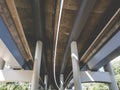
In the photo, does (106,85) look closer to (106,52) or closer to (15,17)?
(106,52)

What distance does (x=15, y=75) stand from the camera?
17.4 metres

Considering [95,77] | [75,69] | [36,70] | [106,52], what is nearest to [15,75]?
[36,70]

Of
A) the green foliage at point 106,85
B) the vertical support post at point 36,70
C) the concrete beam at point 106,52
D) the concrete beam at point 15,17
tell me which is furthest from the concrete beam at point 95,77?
the green foliage at point 106,85

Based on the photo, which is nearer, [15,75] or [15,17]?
[15,17]

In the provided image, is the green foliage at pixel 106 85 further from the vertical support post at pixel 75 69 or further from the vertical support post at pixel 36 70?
the vertical support post at pixel 36 70

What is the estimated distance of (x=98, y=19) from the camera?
1211 centimetres

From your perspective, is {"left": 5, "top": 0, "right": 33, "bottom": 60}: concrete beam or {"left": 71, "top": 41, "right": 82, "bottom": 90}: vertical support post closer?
{"left": 5, "top": 0, "right": 33, "bottom": 60}: concrete beam

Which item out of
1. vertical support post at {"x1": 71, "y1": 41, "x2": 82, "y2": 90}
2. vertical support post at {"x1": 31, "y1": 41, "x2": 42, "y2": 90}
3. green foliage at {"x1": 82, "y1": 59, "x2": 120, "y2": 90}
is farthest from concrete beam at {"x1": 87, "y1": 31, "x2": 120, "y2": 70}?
green foliage at {"x1": 82, "y1": 59, "x2": 120, "y2": 90}

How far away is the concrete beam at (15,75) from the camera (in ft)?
55.9

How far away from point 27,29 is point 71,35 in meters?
3.88

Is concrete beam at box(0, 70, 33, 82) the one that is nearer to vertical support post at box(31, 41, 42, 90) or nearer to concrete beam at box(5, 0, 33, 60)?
vertical support post at box(31, 41, 42, 90)

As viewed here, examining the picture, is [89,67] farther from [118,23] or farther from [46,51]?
[118,23]

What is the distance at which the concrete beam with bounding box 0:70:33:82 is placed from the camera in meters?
17.0

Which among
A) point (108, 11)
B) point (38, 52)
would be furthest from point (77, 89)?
point (108, 11)
